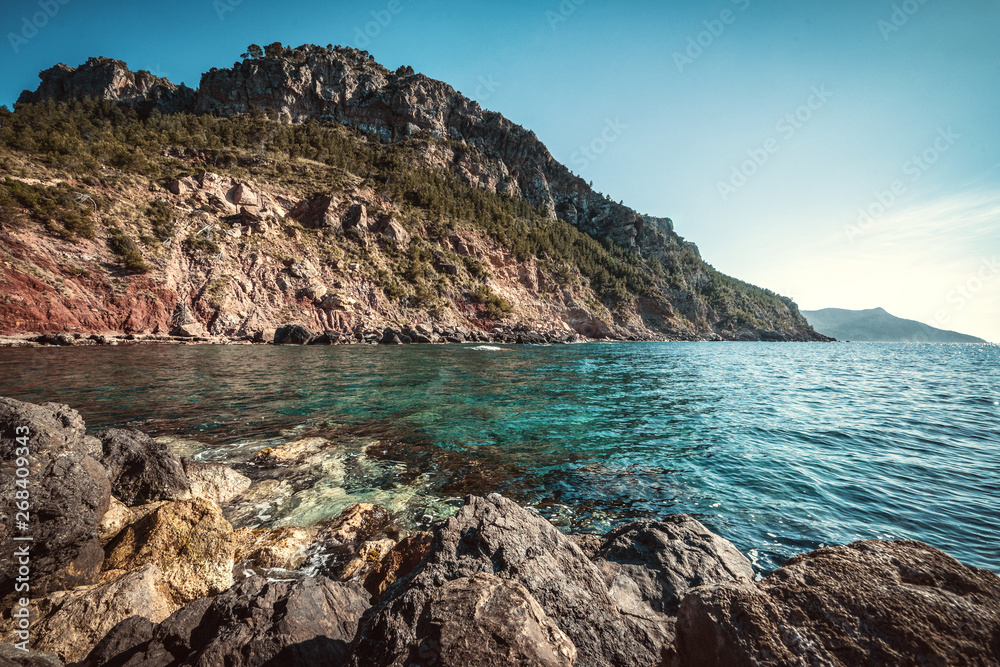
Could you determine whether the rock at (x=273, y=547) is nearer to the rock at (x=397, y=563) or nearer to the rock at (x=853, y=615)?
the rock at (x=397, y=563)

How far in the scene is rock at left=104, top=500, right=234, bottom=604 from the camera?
426cm

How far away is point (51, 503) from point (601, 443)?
32.7 feet

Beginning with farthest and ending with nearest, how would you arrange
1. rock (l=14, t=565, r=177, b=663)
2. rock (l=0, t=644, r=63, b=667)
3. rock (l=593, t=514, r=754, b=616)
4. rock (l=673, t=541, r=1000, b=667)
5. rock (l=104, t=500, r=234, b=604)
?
rock (l=104, t=500, r=234, b=604) < rock (l=593, t=514, r=754, b=616) < rock (l=14, t=565, r=177, b=663) < rock (l=0, t=644, r=63, b=667) < rock (l=673, t=541, r=1000, b=667)

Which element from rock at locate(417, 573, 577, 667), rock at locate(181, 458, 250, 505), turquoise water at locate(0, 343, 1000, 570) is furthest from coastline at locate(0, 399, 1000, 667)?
turquoise water at locate(0, 343, 1000, 570)

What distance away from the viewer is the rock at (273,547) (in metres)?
4.88

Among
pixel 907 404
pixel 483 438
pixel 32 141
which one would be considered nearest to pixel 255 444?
pixel 483 438

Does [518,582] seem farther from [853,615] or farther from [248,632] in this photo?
[248,632]

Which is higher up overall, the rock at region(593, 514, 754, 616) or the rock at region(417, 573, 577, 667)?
the rock at region(417, 573, 577, 667)

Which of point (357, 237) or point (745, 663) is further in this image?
point (357, 237)

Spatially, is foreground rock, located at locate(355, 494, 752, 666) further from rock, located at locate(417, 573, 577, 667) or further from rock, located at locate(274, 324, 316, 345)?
rock, located at locate(274, 324, 316, 345)

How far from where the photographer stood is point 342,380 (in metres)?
17.9

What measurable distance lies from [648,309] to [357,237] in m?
78.9

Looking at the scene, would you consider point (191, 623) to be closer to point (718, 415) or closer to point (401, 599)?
point (401, 599)

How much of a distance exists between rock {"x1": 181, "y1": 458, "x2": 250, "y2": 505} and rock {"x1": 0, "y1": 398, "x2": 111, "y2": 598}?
1643 mm
